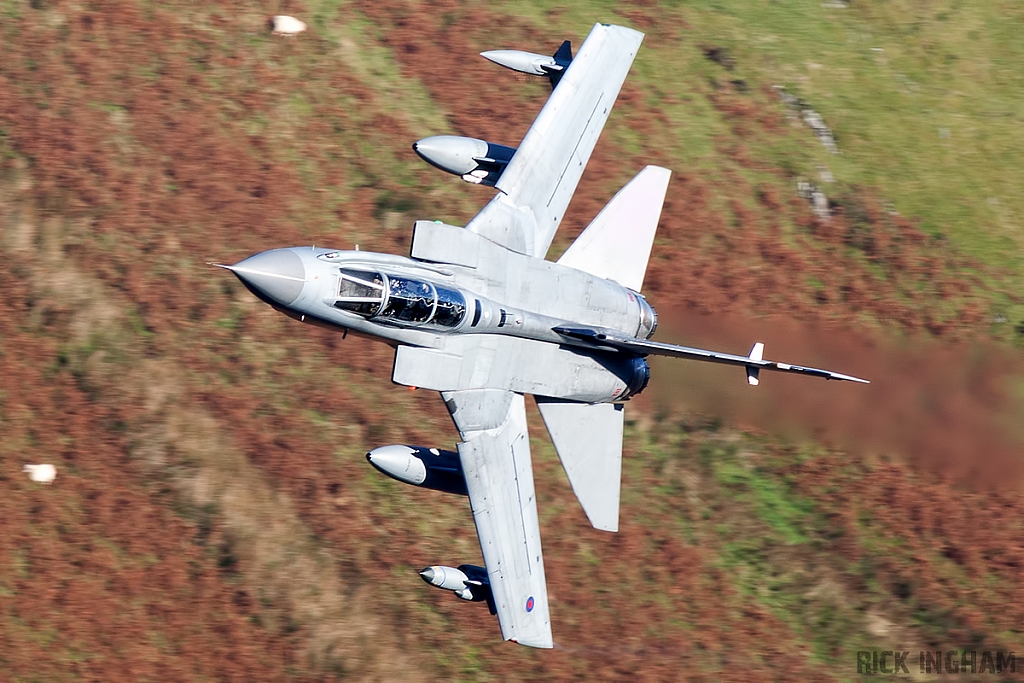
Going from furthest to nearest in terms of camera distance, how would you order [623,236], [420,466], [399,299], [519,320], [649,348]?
[623,236]
[649,348]
[519,320]
[420,466]
[399,299]

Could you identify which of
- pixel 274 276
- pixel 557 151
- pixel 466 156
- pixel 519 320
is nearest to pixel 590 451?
pixel 519 320

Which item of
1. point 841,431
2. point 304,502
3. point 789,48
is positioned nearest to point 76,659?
point 304,502

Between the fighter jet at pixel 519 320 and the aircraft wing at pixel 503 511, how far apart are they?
0.03m

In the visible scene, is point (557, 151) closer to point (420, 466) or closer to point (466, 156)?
point (466, 156)

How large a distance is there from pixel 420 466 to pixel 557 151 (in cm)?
713

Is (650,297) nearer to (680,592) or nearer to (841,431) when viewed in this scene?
(841,431)

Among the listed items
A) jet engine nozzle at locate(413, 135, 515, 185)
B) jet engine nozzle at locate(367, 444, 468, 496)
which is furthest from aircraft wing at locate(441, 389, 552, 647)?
jet engine nozzle at locate(413, 135, 515, 185)

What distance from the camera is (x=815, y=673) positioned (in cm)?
2353

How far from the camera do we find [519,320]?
65.1ft

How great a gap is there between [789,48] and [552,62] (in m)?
11.0

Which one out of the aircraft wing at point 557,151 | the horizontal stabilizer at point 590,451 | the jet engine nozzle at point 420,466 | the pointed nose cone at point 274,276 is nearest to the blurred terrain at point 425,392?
the horizontal stabilizer at point 590,451

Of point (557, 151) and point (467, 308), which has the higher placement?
point (557, 151)

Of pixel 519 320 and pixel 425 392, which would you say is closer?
pixel 519 320

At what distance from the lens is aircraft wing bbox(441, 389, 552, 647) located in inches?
773
